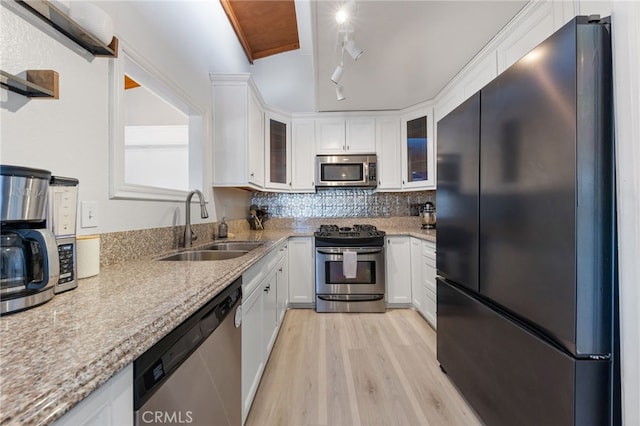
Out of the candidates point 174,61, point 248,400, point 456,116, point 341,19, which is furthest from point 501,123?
point 174,61

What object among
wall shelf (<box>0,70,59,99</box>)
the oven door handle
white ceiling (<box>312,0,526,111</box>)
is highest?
white ceiling (<box>312,0,526,111</box>)

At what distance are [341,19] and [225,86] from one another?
1.22 metres

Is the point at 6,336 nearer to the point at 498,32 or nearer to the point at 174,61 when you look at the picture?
the point at 174,61

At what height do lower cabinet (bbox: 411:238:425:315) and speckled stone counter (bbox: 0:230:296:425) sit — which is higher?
speckled stone counter (bbox: 0:230:296:425)

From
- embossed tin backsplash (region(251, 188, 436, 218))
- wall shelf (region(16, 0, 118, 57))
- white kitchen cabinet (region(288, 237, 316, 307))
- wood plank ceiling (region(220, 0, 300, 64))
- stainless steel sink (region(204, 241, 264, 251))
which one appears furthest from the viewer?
embossed tin backsplash (region(251, 188, 436, 218))

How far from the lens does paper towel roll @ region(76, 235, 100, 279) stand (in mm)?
891

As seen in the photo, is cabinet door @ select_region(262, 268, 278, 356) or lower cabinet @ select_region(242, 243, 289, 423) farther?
cabinet door @ select_region(262, 268, 278, 356)

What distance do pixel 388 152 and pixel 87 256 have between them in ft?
9.71

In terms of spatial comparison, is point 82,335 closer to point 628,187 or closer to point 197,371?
point 197,371

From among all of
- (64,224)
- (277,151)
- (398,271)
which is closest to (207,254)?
(64,224)

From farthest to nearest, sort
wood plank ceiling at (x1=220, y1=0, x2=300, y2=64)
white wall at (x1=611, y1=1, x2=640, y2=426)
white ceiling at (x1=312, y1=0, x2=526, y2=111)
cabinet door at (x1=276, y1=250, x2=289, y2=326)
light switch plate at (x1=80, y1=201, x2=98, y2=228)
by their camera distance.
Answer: wood plank ceiling at (x1=220, y1=0, x2=300, y2=64), cabinet door at (x1=276, y1=250, x2=289, y2=326), white ceiling at (x1=312, y1=0, x2=526, y2=111), light switch plate at (x1=80, y1=201, x2=98, y2=228), white wall at (x1=611, y1=1, x2=640, y2=426)

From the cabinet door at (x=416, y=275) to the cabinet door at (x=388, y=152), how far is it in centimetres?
81

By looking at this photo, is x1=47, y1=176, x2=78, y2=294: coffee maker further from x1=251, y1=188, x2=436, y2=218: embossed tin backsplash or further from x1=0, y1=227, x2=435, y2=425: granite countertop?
x1=251, y1=188, x2=436, y2=218: embossed tin backsplash

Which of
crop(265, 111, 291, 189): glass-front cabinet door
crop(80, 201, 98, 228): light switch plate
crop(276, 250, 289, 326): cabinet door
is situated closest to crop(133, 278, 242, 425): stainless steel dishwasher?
crop(80, 201, 98, 228): light switch plate
